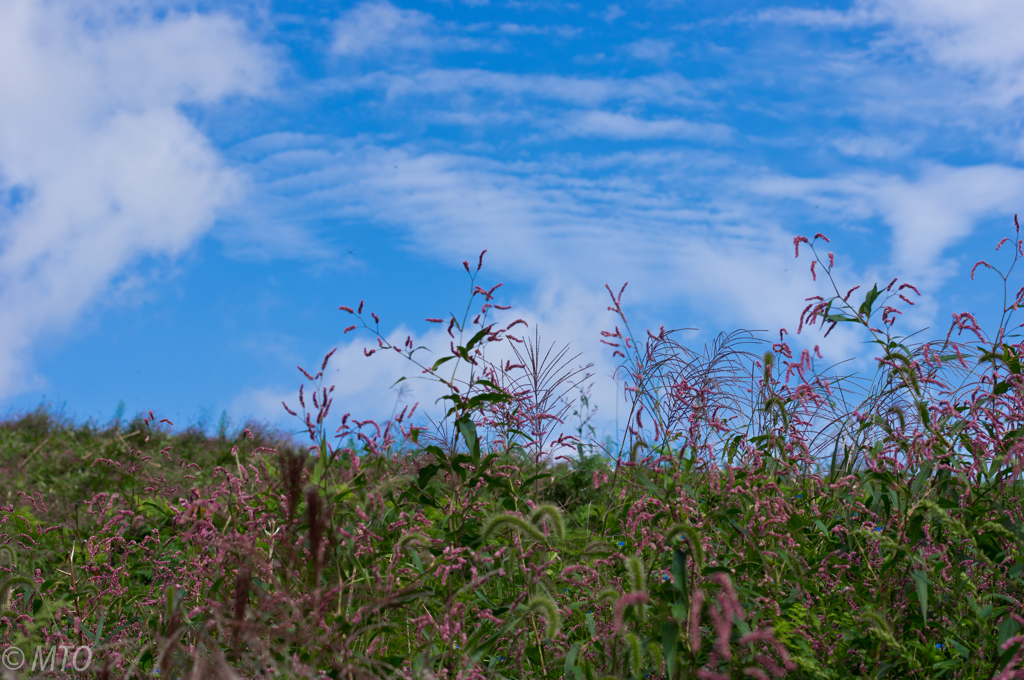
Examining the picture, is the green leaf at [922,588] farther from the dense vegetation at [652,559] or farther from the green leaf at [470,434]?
the green leaf at [470,434]

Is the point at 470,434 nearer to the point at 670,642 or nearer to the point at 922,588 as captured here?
the point at 670,642

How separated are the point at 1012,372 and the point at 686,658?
2106 millimetres

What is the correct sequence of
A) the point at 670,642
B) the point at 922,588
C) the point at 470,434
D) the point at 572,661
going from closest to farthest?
the point at 670,642 < the point at 572,661 < the point at 922,588 < the point at 470,434

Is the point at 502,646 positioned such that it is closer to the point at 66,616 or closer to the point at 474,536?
the point at 474,536

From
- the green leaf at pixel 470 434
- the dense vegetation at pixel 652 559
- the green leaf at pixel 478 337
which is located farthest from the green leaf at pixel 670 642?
the green leaf at pixel 478 337

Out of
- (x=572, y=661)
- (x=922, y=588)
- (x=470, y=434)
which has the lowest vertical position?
(x=572, y=661)

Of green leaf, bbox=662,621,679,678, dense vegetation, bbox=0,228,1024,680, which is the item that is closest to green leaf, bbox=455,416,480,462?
dense vegetation, bbox=0,228,1024,680

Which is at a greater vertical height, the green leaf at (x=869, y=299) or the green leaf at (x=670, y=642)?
the green leaf at (x=869, y=299)

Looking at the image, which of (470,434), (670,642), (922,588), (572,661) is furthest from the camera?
(470,434)

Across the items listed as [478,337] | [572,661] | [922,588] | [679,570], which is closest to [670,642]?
[679,570]

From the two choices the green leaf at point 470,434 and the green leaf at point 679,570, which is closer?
the green leaf at point 679,570

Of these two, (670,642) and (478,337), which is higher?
(478,337)

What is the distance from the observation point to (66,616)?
416cm

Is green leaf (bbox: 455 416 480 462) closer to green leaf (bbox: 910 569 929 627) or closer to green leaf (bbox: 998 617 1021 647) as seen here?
green leaf (bbox: 910 569 929 627)
